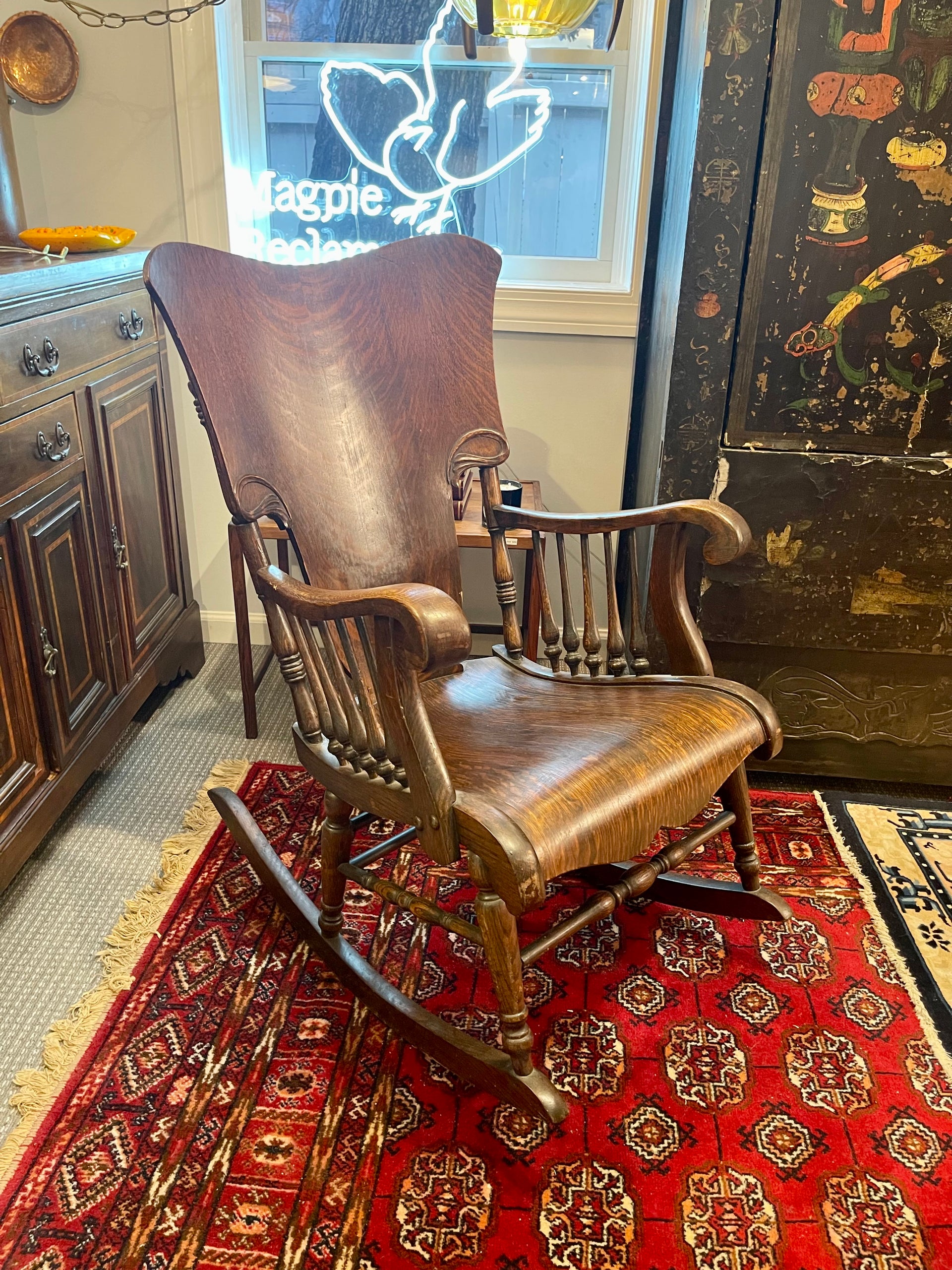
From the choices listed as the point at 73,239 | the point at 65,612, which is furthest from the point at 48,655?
the point at 73,239

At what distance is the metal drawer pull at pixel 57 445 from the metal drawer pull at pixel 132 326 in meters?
0.34

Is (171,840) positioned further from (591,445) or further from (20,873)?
(591,445)

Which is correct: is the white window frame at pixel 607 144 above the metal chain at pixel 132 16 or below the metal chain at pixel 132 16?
below

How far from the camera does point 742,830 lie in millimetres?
1602

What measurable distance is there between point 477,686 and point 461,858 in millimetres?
442

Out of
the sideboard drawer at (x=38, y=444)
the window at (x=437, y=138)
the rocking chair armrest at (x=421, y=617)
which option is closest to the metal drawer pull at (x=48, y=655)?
the sideboard drawer at (x=38, y=444)

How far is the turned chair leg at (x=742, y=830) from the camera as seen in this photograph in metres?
1.57

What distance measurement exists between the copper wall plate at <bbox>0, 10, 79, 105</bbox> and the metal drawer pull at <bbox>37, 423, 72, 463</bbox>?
997mm

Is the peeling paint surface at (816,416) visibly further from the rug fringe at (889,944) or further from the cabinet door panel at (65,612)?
the cabinet door panel at (65,612)

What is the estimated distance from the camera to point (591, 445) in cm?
251

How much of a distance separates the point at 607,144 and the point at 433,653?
1793mm

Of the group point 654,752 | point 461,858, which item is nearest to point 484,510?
point 654,752

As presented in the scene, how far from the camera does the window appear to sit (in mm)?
2283

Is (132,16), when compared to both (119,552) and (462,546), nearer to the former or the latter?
(119,552)
